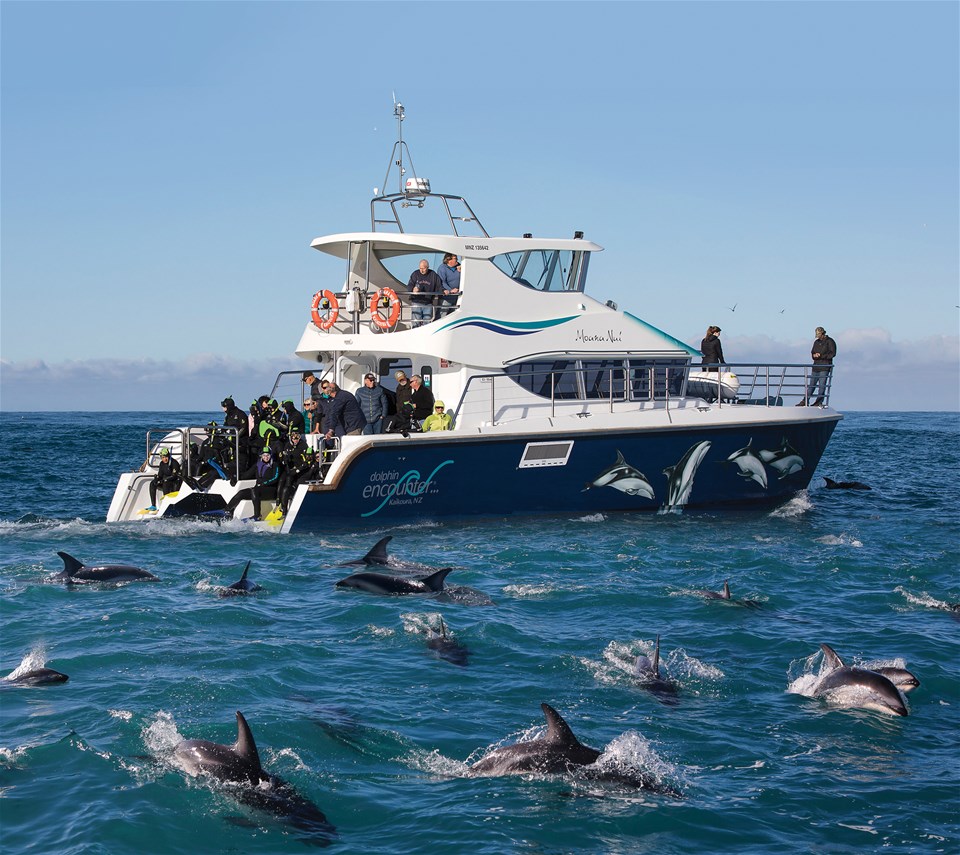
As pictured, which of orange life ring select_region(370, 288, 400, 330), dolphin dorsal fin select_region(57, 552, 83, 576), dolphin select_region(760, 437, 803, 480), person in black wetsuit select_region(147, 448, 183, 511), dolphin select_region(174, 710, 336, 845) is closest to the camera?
dolphin select_region(174, 710, 336, 845)

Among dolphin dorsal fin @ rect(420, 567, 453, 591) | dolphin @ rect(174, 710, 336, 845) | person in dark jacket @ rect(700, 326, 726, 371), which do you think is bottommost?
dolphin @ rect(174, 710, 336, 845)

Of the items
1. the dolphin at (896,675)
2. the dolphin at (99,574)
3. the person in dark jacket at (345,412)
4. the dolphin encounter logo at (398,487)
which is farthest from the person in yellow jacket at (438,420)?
the dolphin at (896,675)

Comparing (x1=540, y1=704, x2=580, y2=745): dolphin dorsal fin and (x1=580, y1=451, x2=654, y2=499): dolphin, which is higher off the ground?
(x1=580, y1=451, x2=654, y2=499): dolphin

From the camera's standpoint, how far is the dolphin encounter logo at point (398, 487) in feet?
56.9

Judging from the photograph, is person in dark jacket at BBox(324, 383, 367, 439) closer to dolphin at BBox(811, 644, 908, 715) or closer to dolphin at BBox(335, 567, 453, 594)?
dolphin at BBox(335, 567, 453, 594)

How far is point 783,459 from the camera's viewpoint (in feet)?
67.9

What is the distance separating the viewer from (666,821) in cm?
697

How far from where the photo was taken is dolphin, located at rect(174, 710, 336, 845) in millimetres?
6840

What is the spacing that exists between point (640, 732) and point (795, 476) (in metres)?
13.7

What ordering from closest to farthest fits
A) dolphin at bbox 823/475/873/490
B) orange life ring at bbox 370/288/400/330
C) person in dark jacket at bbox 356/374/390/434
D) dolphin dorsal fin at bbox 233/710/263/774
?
dolphin dorsal fin at bbox 233/710/263/774
person in dark jacket at bbox 356/374/390/434
orange life ring at bbox 370/288/400/330
dolphin at bbox 823/475/873/490

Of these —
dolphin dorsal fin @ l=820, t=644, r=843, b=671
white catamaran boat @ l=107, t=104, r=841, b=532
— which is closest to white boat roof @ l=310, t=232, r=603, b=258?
white catamaran boat @ l=107, t=104, r=841, b=532

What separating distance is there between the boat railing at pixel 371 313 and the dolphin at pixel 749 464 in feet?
18.9

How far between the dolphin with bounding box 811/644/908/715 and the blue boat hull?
8979 mm

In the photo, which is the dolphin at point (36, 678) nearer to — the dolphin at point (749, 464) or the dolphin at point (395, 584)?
the dolphin at point (395, 584)
